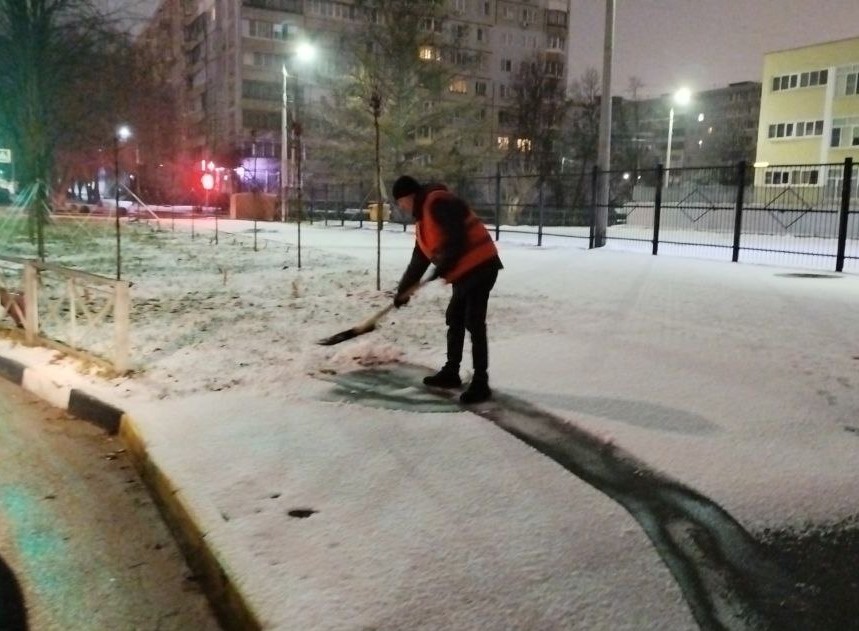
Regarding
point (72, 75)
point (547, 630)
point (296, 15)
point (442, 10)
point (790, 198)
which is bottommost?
point (547, 630)

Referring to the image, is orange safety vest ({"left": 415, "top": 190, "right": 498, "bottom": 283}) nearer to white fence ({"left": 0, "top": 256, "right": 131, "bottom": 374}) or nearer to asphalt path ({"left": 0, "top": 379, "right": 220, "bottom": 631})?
asphalt path ({"left": 0, "top": 379, "right": 220, "bottom": 631})

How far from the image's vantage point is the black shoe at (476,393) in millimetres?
5773

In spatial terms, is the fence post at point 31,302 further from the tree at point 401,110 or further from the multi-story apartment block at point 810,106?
the multi-story apartment block at point 810,106

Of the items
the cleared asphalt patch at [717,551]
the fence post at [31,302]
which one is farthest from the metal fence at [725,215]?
the fence post at [31,302]

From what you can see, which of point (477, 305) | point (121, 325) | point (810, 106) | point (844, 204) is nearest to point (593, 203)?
point (844, 204)

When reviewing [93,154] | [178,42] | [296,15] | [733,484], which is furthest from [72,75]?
[178,42]

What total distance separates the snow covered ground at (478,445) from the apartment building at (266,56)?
184 ft

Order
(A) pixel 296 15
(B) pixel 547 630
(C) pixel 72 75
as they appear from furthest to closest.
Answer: (A) pixel 296 15 < (C) pixel 72 75 < (B) pixel 547 630

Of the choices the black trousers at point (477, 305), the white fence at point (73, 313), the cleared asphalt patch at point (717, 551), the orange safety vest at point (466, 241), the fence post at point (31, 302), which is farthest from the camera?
the fence post at point (31, 302)

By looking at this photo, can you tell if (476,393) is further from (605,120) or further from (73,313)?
(605,120)

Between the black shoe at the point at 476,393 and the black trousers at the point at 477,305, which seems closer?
the black trousers at the point at 477,305

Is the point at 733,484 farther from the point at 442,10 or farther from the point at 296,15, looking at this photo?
the point at 296,15

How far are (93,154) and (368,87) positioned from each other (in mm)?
15550

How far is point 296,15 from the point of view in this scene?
249ft
